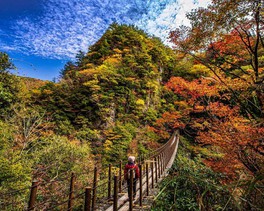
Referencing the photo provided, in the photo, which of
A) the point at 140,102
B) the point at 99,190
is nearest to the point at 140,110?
the point at 140,102

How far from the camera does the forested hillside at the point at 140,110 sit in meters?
4.97

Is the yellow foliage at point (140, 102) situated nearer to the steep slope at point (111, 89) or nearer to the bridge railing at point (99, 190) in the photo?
the steep slope at point (111, 89)

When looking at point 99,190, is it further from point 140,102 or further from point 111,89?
point 140,102

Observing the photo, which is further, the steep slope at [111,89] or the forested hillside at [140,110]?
the steep slope at [111,89]

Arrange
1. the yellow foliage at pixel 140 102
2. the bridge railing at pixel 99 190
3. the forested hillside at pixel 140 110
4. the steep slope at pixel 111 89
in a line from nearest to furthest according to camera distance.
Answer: the bridge railing at pixel 99 190, the forested hillside at pixel 140 110, the steep slope at pixel 111 89, the yellow foliage at pixel 140 102

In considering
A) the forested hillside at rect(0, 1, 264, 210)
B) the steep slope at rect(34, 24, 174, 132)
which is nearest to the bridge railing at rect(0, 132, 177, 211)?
the forested hillside at rect(0, 1, 264, 210)

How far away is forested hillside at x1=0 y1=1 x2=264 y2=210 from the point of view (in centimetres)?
497

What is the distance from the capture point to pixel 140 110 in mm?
15938

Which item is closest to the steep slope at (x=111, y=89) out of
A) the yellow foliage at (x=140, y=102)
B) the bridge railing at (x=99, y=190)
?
the yellow foliage at (x=140, y=102)

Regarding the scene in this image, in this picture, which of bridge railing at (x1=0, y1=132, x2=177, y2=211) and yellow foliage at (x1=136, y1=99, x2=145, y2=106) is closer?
bridge railing at (x1=0, y1=132, x2=177, y2=211)

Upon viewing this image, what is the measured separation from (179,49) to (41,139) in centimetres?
924

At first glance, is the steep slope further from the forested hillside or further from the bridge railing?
the bridge railing

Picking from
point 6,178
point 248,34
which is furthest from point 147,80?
point 6,178

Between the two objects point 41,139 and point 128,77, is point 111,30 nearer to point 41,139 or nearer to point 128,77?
point 128,77
